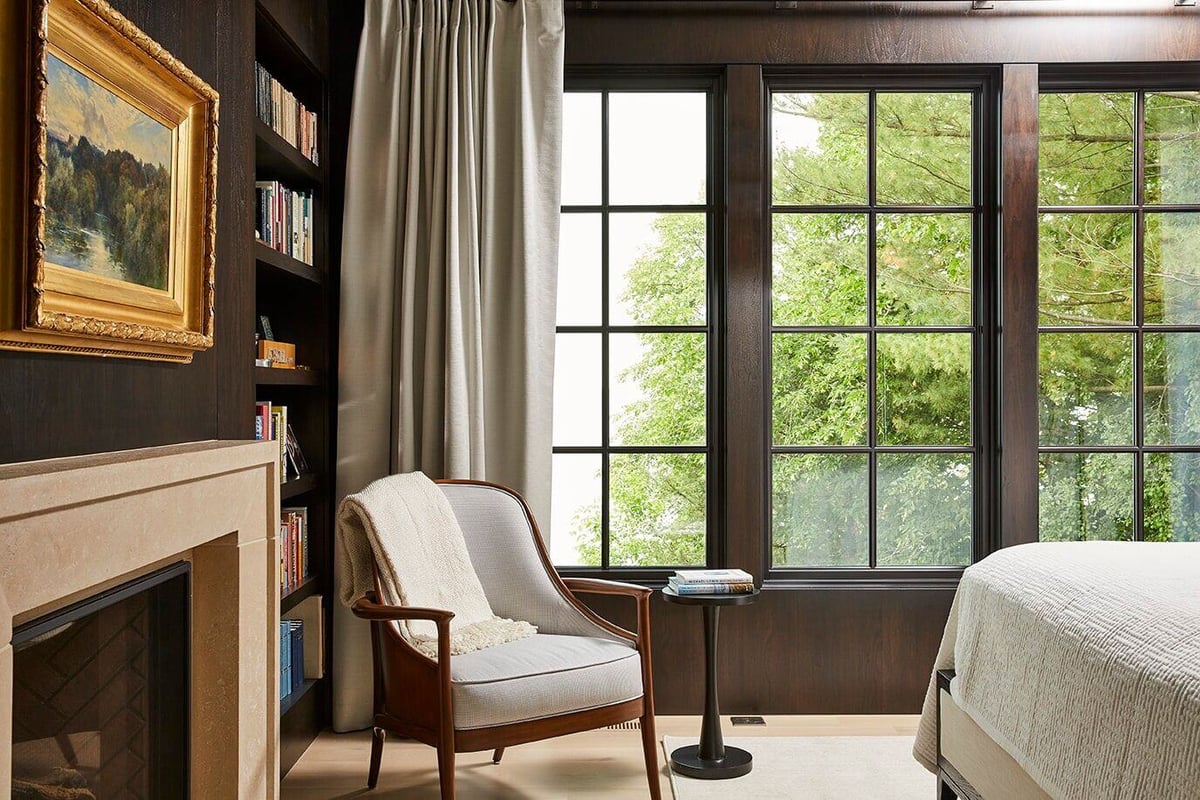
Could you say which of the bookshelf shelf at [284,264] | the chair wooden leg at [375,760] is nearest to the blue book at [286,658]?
the chair wooden leg at [375,760]

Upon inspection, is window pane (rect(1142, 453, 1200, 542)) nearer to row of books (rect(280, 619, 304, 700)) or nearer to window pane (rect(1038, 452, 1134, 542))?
window pane (rect(1038, 452, 1134, 542))

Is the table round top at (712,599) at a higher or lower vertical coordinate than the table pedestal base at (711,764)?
higher

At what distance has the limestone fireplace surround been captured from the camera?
1321mm

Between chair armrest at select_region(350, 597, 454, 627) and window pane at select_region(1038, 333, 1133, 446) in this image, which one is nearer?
chair armrest at select_region(350, 597, 454, 627)

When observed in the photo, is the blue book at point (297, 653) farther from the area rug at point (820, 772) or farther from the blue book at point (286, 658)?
the area rug at point (820, 772)

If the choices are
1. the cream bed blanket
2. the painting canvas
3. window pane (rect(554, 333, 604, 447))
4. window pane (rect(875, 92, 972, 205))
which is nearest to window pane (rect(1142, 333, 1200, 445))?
window pane (rect(875, 92, 972, 205))

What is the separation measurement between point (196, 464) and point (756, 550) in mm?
2167

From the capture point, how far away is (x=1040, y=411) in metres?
3.57

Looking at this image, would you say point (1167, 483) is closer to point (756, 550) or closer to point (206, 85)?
point (756, 550)

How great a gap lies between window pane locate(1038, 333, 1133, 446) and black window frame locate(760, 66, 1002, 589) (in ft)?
0.74

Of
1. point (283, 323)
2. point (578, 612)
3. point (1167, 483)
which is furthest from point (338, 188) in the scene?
point (1167, 483)

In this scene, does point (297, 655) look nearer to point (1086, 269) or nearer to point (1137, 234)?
point (1086, 269)

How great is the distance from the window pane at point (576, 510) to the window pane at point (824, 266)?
0.93 meters

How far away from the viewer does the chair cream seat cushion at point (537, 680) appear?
2367 millimetres
